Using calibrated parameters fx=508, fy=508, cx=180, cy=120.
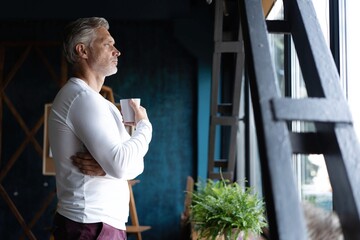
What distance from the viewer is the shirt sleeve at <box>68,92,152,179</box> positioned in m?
1.22

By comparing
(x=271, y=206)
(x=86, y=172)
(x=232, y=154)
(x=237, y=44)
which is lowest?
(x=271, y=206)

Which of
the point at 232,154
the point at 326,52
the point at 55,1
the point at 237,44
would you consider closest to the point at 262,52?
the point at 326,52

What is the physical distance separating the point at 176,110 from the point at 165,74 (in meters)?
0.46

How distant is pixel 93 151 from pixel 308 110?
0.57m

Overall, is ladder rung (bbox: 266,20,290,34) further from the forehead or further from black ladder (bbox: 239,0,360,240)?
the forehead

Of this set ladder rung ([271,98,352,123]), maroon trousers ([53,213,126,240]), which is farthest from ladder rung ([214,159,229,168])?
ladder rung ([271,98,352,123])

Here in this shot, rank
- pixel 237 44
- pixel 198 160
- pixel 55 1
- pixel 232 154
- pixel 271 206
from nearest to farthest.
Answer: pixel 271 206, pixel 237 44, pixel 232 154, pixel 55 1, pixel 198 160

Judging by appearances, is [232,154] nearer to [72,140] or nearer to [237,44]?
[237,44]

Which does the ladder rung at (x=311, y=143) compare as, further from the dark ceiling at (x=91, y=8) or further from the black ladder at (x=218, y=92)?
the dark ceiling at (x=91, y=8)

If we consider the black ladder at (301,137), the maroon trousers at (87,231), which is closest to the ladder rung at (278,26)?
the black ladder at (301,137)

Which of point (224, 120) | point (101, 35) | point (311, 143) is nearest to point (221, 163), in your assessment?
point (224, 120)

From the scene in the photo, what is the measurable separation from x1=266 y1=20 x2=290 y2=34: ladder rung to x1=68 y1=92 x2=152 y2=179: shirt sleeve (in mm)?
412

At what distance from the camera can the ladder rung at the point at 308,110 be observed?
0.89 m

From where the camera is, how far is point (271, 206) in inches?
32.8
